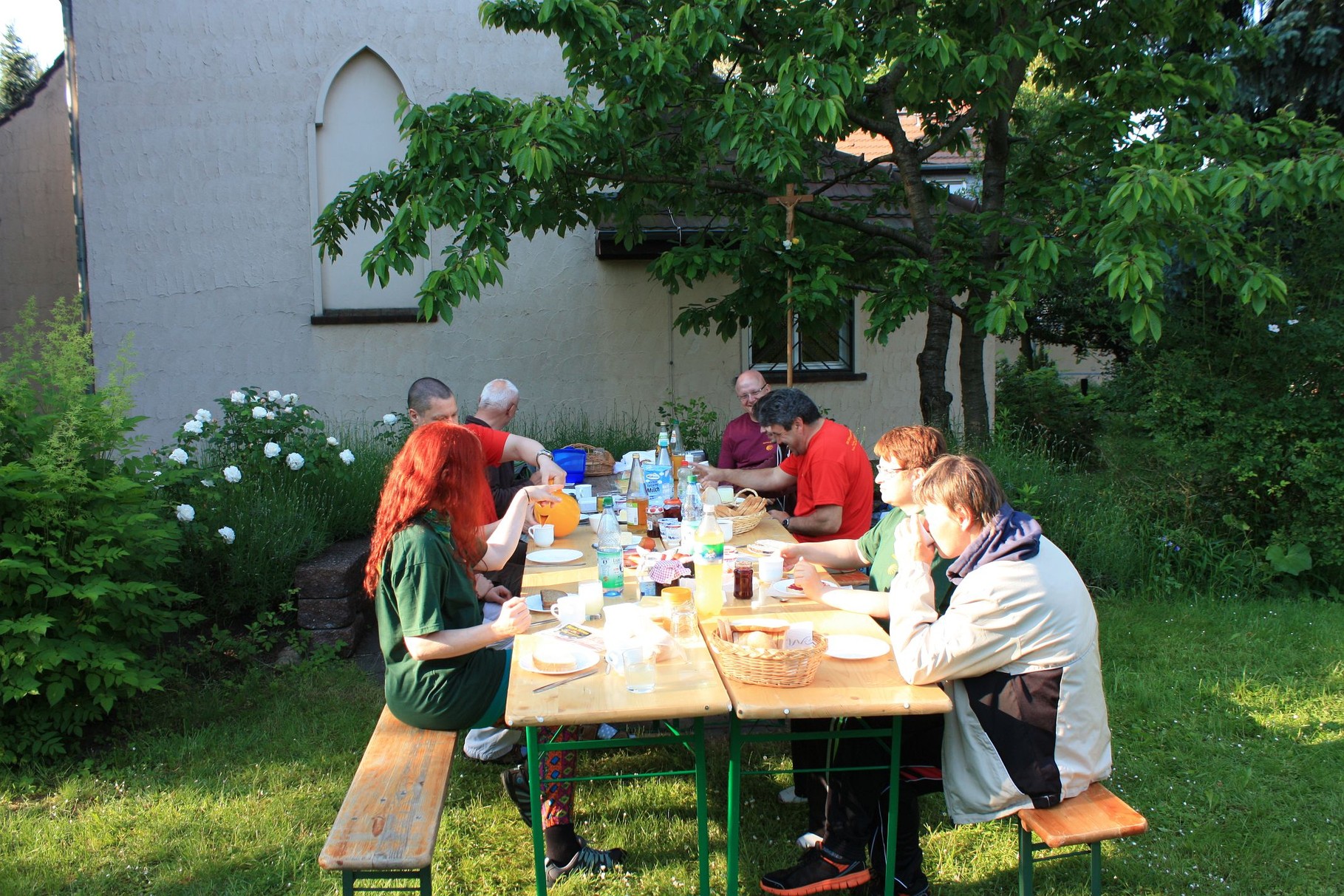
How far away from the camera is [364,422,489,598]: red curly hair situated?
307 centimetres

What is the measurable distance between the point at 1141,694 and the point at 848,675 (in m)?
2.81

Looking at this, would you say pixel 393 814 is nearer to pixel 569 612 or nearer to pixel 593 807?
pixel 569 612

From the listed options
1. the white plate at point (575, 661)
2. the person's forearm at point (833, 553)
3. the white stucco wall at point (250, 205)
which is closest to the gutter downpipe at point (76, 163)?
the white stucco wall at point (250, 205)

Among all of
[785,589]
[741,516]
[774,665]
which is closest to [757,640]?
[774,665]

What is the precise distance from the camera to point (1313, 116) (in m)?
A: 8.12

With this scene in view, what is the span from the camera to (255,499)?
5.46 m

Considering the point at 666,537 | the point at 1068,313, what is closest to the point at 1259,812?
the point at 666,537

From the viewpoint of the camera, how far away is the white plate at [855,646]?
9.84 ft

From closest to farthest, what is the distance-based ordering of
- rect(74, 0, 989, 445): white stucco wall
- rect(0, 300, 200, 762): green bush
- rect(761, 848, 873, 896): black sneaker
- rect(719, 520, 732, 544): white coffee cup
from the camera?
rect(761, 848, 873, 896): black sneaker, rect(0, 300, 200, 762): green bush, rect(719, 520, 732, 544): white coffee cup, rect(74, 0, 989, 445): white stucco wall

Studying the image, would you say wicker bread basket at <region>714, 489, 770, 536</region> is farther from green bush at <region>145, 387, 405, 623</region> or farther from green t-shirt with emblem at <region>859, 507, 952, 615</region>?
green bush at <region>145, 387, 405, 623</region>

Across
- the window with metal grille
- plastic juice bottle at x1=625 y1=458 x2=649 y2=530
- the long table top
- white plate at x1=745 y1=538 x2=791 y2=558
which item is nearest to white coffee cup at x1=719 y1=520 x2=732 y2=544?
white plate at x1=745 y1=538 x2=791 y2=558

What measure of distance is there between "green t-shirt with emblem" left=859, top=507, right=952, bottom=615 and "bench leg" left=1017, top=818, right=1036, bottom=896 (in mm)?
743

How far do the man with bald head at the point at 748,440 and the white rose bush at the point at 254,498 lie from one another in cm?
238

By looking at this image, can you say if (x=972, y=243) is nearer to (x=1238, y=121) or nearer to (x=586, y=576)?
(x=1238, y=121)
